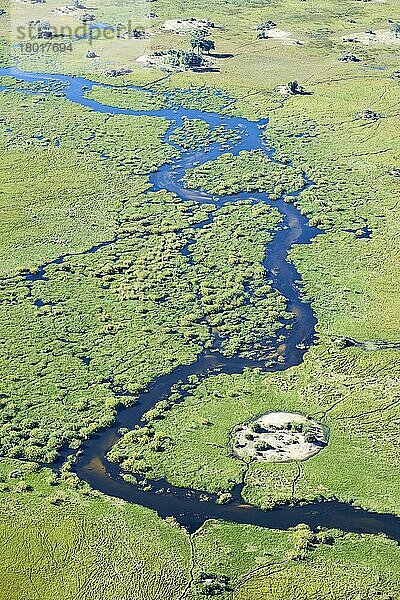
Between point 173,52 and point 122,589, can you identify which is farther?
point 173,52

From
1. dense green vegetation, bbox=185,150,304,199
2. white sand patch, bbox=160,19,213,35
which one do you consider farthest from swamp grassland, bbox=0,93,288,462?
white sand patch, bbox=160,19,213,35

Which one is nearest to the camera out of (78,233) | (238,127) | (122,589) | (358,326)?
(122,589)

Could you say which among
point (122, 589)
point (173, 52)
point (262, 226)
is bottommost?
point (122, 589)

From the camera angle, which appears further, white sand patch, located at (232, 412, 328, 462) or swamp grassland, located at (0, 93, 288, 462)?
swamp grassland, located at (0, 93, 288, 462)

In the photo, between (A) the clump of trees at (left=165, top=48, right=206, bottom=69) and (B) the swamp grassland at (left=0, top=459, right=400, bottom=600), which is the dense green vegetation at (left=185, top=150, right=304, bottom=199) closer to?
(A) the clump of trees at (left=165, top=48, right=206, bottom=69)

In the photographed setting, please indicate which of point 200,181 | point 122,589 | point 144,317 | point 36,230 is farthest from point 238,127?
point 122,589

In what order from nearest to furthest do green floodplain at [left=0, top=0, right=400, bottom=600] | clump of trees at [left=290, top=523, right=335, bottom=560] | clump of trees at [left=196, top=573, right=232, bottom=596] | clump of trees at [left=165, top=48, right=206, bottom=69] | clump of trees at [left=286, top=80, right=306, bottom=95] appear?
clump of trees at [left=196, top=573, right=232, bottom=596], clump of trees at [left=290, top=523, right=335, bottom=560], green floodplain at [left=0, top=0, right=400, bottom=600], clump of trees at [left=286, top=80, right=306, bottom=95], clump of trees at [left=165, top=48, right=206, bottom=69]

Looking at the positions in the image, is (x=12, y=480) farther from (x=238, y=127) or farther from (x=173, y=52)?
(x=173, y=52)

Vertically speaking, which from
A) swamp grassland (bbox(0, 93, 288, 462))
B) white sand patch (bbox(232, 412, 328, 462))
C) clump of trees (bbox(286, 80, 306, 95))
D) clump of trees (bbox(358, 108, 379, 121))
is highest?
clump of trees (bbox(286, 80, 306, 95))
